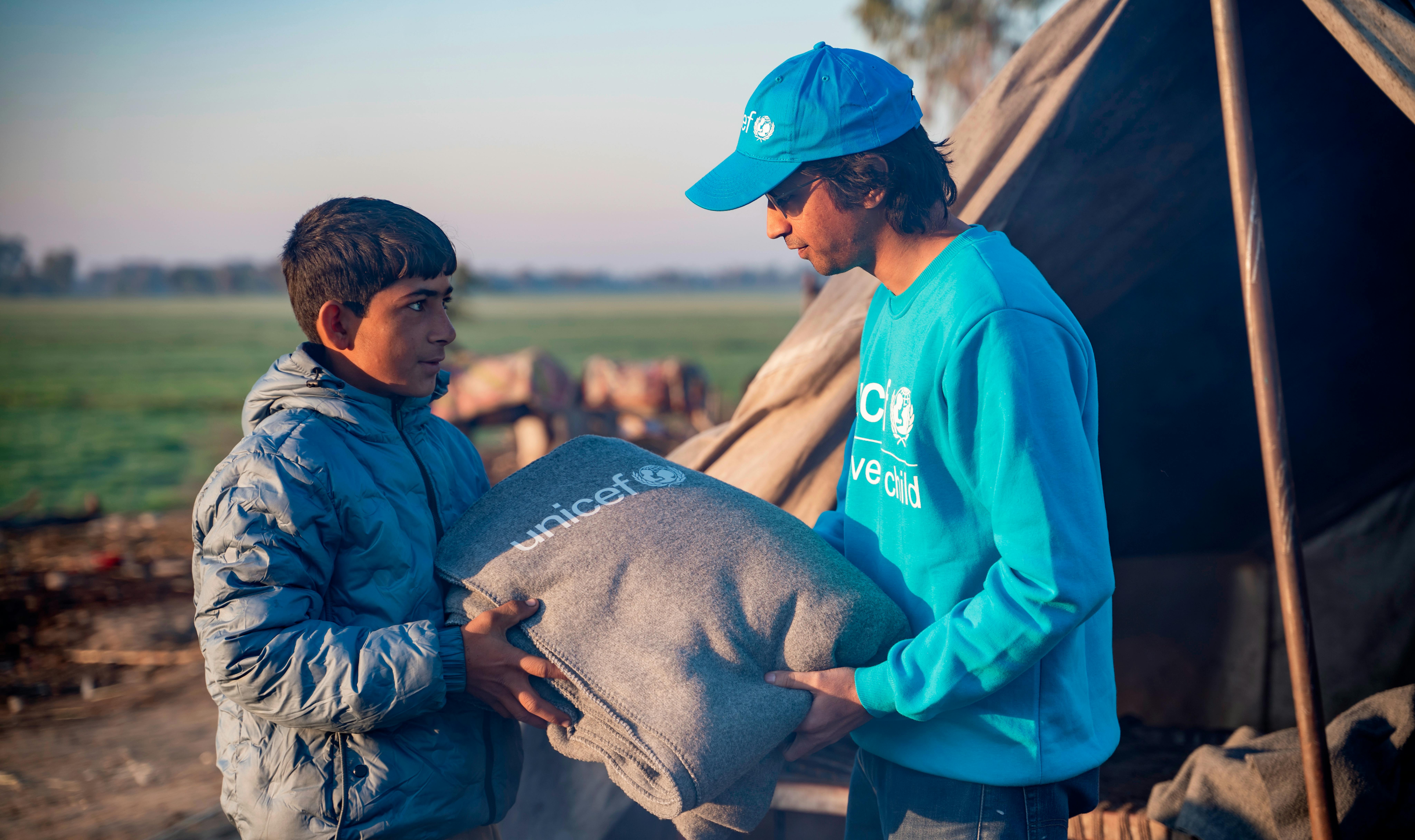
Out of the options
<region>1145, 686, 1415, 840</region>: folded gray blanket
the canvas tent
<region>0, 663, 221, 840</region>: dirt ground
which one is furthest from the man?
<region>0, 663, 221, 840</region>: dirt ground

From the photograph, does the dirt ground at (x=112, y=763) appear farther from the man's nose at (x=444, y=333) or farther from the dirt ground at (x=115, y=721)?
the man's nose at (x=444, y=333)

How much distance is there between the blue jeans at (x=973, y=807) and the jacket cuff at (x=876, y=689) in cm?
17

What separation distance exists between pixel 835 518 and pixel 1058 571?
0.69 metres

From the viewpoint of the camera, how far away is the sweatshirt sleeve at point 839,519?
1.90 m

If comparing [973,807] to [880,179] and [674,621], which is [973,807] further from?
[880,179]

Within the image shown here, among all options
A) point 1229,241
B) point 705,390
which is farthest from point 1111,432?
point 705,390

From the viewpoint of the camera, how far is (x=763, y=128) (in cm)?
167

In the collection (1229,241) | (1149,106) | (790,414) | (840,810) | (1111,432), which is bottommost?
(840,810)

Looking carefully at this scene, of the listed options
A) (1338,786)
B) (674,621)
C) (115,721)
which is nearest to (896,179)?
(674,621)

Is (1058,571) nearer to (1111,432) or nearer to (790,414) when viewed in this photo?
(790,414)

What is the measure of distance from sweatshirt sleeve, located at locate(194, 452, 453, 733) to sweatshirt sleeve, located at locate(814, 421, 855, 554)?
0.85 meters

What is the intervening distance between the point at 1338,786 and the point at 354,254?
3009 millimetres

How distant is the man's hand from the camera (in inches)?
62.1

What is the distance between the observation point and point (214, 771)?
4.21 metres
